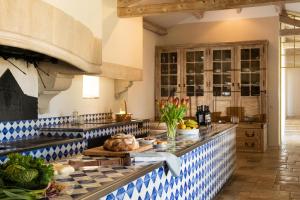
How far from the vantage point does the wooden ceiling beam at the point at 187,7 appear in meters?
6.52

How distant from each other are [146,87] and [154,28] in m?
1.58

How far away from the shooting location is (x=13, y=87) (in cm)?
477

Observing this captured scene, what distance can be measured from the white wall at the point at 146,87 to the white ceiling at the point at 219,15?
1.55ft

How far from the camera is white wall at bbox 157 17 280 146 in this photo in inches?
376

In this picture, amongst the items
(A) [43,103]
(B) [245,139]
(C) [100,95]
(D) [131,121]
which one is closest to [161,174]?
(A) [43,103]

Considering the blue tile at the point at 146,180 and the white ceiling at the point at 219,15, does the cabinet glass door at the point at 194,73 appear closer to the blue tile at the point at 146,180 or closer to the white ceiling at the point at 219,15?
the white ceiling at the point at 219,15

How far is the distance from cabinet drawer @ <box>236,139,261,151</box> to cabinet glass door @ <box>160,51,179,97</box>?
221 cm

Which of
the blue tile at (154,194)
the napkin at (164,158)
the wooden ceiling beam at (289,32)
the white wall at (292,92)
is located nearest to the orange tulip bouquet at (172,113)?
the napkin at (164,158)

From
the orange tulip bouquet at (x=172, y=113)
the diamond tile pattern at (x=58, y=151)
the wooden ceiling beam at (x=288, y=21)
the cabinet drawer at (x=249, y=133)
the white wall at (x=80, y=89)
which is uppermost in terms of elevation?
the wooden ceiling beam at (x=288, y=21)

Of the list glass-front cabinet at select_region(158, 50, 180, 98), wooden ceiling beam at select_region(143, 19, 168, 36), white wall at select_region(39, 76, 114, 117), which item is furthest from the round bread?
glass-front cabinet at select_region(158, 50, 180, 98)

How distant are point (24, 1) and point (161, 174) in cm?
215

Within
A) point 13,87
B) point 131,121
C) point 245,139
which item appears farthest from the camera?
point 245,139

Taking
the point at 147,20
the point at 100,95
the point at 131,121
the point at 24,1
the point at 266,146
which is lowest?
the point at 266,146

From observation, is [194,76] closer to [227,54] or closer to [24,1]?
[227,54]
